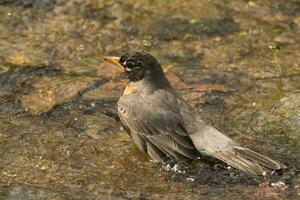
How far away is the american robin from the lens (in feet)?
24.5

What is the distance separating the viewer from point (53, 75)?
9844 millimetres

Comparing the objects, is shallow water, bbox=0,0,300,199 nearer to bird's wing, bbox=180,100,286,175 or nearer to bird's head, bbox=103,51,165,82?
bird's wing, bbox=180,100,286,175

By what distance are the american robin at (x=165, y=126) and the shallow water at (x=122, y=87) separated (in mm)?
143

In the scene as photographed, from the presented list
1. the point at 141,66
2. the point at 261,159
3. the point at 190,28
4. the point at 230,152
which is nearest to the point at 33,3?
the point at 190,28

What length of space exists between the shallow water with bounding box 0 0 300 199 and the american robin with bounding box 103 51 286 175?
0.14 meters

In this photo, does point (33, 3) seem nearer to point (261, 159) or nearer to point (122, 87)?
point (122, 87)

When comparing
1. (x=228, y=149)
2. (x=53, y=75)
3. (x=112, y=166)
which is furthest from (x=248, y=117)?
(x=53, y=75)

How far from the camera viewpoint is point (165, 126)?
319 inches

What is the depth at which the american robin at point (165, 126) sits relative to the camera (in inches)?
295

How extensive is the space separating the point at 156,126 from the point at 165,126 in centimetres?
11

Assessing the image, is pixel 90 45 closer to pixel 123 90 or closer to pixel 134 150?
pixel 123 90

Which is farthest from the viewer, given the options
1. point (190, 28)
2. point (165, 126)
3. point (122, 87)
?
point (190, 28)

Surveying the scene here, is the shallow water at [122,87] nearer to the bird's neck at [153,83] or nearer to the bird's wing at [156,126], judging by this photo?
the bird's wing at [156,126]

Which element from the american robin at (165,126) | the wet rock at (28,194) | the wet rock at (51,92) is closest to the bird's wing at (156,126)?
the american robin at (165,126)
